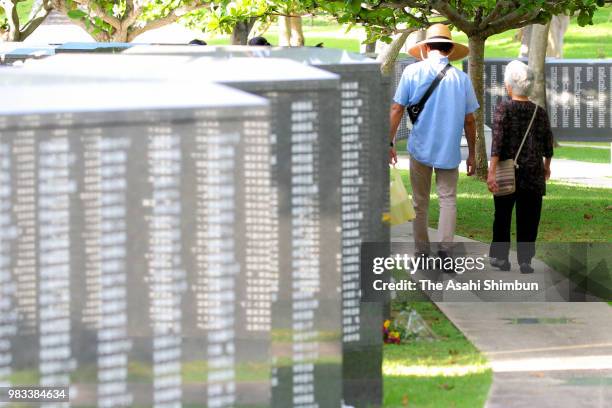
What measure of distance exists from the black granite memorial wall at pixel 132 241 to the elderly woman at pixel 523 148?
5648 mm

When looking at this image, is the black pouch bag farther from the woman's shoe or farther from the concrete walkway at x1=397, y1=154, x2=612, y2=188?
the concrete walkway at x1=397, y1=154, x2=612, y2=188

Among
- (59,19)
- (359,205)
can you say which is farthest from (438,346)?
(59,19)

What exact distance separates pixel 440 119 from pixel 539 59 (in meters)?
13.5

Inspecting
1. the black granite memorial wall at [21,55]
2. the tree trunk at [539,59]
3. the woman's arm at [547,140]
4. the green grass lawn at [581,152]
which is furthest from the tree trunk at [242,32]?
the woman's arm at [547,140]

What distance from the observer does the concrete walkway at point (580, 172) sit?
1889cm

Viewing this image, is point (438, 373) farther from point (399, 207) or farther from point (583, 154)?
point (583, 154)

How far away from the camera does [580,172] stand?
2036 cm

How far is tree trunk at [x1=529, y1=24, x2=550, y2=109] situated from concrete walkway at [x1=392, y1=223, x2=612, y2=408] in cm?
1320

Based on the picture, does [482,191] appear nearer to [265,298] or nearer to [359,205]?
[359,205]

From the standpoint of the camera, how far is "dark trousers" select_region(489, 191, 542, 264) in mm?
10195

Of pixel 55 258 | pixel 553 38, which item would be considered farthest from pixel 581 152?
pixel 55 258

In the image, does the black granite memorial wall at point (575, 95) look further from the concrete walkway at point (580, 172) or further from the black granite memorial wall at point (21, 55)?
the black granite memorial wall at point (21, 55)

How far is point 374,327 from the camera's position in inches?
248

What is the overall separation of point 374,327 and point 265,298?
1799 millimetres
